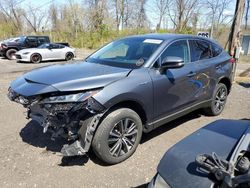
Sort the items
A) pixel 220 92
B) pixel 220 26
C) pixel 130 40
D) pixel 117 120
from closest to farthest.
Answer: pixel 117 120 → pixel 130 40 → pixel 220 92 → pixel 220 26

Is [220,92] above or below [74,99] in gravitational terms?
below

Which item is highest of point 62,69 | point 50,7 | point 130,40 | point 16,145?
point 50,7

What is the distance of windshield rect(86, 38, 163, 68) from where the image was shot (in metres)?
3.81

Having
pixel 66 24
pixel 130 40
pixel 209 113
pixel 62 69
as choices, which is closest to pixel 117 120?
pixel 62 69

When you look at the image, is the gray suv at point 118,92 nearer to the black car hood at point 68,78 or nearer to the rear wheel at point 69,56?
the black car hood at point 68,78

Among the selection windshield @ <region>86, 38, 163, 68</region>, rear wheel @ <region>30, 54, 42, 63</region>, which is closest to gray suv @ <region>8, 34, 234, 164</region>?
windshield @ <region>86, 38, 163, 68</region>

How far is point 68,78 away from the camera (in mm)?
3189

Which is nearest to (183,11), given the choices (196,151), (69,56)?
(69,56)

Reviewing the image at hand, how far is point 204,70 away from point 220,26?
88.8 feet

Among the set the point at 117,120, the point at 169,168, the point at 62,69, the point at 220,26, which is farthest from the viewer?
the point at 220,26

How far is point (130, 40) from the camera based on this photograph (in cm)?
446

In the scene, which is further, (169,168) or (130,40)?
(130,40)

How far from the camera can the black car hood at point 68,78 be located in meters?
3.04

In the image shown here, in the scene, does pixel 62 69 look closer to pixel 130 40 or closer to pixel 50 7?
pixel 130 40
